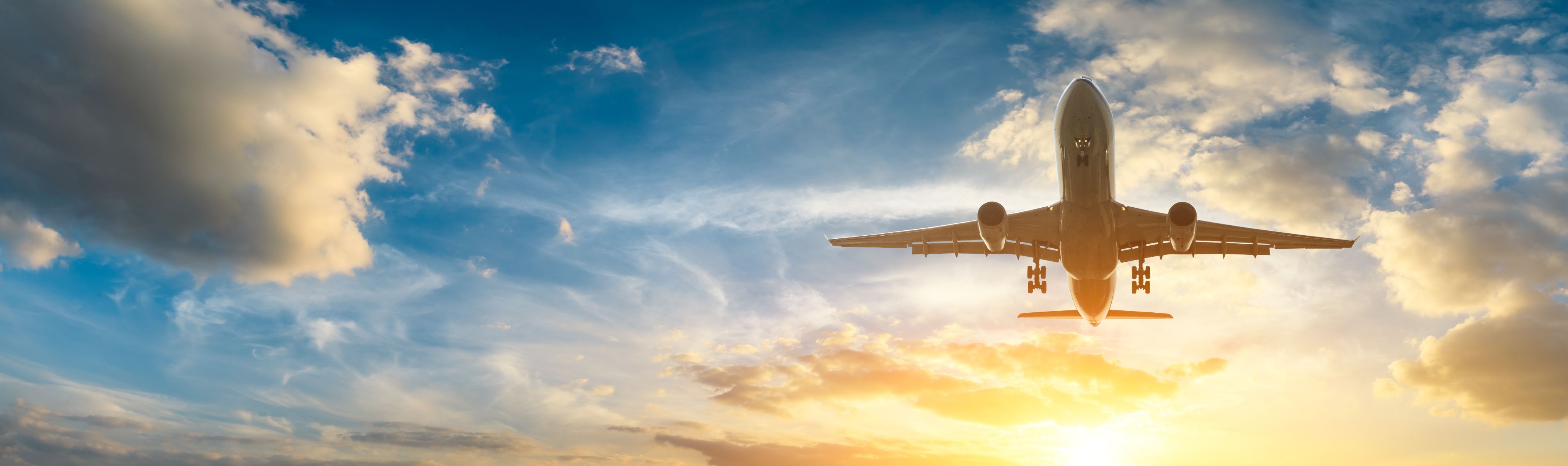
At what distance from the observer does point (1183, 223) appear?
117 ft

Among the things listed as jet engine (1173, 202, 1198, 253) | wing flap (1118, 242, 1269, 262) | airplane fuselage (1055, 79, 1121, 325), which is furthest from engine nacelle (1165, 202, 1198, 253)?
wing flap (1118, 242, 1269, 262)

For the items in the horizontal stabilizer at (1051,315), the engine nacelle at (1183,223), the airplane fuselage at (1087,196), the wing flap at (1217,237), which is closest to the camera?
the airplane fuselage at (1087,196)

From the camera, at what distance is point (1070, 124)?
31.6 metres

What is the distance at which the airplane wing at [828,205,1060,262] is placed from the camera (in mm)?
39719

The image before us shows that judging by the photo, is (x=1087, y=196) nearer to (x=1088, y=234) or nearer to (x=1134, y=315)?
(x=1088, y=234)

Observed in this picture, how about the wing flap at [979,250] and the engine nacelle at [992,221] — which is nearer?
the engine nacelle at [992,221]

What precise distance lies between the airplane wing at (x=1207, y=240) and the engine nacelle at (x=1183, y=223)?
104 cm

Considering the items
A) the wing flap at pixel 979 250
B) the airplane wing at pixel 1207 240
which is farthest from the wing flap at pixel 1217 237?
the wing flap at pixel 979 250

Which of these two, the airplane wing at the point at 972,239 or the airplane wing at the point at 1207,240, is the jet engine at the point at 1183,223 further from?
the airplane wing at the point at 972,239

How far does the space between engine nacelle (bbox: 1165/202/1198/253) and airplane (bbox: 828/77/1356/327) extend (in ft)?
0.12

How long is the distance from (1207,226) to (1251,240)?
3.31 m

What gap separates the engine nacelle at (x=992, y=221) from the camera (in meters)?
36.4

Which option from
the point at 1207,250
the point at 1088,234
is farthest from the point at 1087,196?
the point at 1207,250

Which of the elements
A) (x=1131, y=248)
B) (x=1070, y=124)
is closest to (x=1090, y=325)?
(x=1131, y=248)
